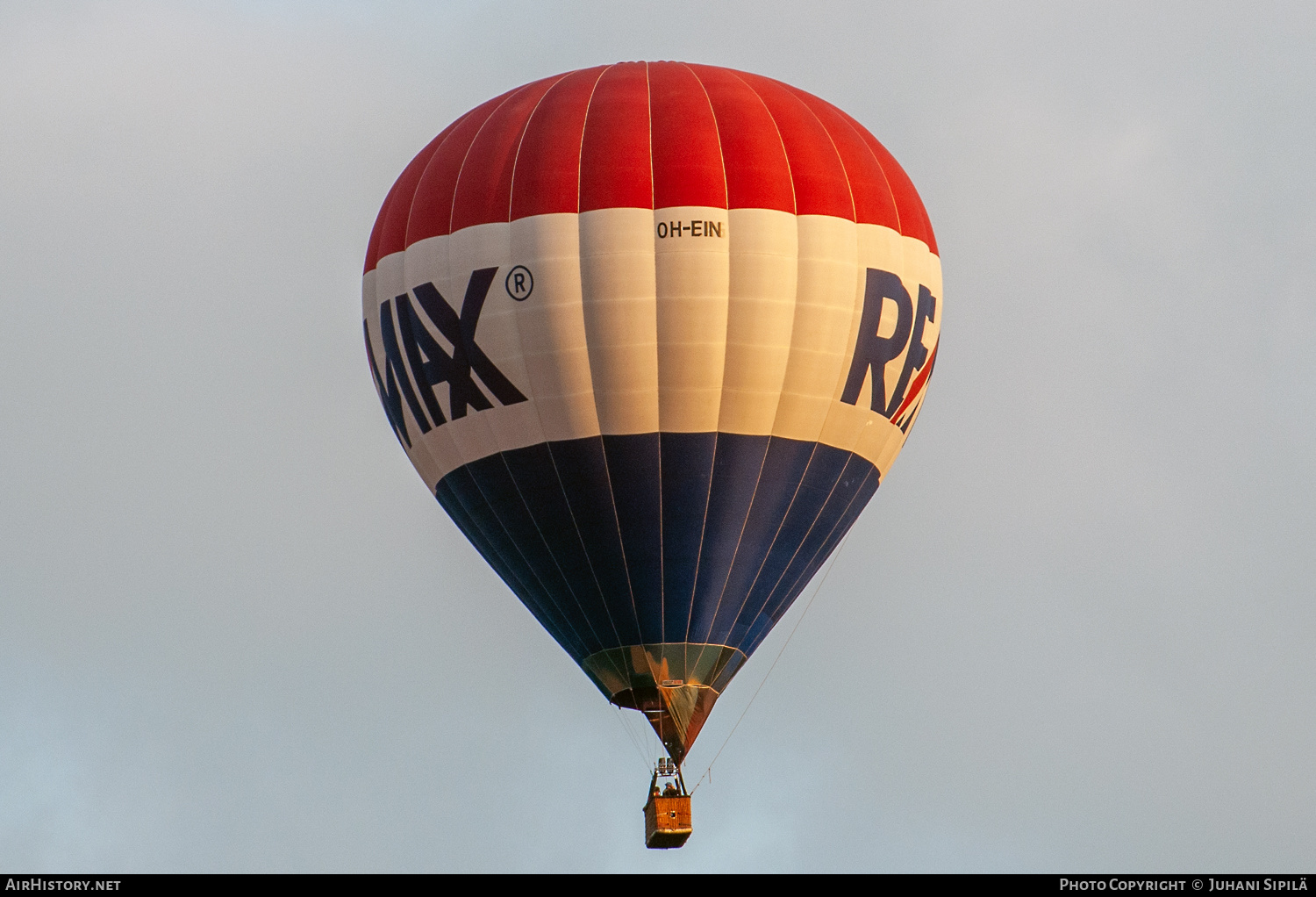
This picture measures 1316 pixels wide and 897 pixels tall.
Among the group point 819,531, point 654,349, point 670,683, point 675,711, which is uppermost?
point 654,349

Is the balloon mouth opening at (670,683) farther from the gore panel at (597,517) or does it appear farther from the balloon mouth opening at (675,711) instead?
the gore panel at (597,517)

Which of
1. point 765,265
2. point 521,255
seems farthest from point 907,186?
point 521,255

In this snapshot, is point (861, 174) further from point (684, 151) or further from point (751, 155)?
point (684, 151)

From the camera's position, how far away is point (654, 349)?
1266 inches

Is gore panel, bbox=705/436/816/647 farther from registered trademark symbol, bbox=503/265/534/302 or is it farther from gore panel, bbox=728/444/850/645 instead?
registered trademark symbol, bbox=503/265/534/302

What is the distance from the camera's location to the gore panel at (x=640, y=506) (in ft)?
106

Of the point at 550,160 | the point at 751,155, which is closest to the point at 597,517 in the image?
the point at 550,160

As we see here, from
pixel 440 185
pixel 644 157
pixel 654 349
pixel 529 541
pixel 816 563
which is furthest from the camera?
pixel 816 563

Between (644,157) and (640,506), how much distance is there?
12.7 feet

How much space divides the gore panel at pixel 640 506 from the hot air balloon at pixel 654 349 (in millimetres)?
22

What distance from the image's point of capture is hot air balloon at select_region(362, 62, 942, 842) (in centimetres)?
3212

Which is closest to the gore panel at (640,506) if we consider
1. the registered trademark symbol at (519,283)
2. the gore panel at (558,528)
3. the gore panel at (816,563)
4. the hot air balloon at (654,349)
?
the hot air balloon at (654,349)

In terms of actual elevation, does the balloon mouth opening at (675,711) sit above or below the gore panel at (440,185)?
below

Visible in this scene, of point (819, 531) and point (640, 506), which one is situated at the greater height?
point (640, 506)
